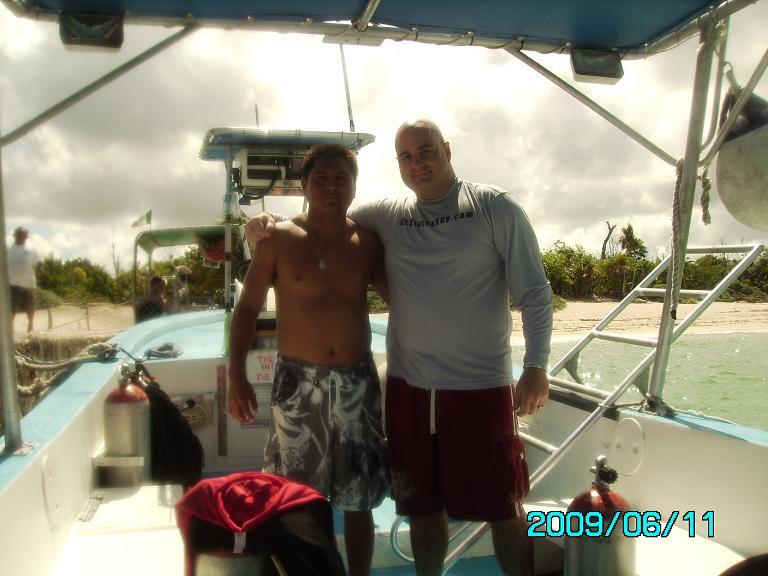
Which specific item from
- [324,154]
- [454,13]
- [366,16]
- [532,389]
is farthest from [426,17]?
[532,389]

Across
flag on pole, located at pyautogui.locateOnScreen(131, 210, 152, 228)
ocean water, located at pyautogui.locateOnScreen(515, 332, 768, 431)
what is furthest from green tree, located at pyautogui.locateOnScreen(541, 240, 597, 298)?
flag on pole, located at pyautogui.locateOnScreen(131, 210, 152, 228)

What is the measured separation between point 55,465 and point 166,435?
3.14 ft

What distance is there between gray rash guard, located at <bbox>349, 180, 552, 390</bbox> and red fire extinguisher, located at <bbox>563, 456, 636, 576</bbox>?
0.43 m

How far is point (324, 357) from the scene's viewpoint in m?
2.25

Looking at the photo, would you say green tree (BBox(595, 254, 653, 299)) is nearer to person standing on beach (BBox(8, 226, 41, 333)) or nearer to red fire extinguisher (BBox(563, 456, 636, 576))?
person standing on beach (BBox(8, 226, 41, 333))

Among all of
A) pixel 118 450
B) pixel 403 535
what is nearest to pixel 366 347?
pixel 403 535

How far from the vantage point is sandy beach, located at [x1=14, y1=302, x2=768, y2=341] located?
16.4 m

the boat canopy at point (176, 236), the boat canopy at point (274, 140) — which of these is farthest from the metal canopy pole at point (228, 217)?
the boat canopy at point (176, 236)

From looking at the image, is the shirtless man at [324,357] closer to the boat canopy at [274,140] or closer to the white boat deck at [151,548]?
the white boat deck at [151,548]

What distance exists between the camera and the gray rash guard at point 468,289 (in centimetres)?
211

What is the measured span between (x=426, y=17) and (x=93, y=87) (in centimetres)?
112

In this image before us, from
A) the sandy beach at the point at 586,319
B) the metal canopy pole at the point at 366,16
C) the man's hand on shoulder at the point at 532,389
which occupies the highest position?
the metal canopy pole at the point at 366,16

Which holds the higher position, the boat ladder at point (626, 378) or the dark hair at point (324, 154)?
the dark hair at point (324, 154)

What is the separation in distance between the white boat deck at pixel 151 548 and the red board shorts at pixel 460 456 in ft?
1.63
